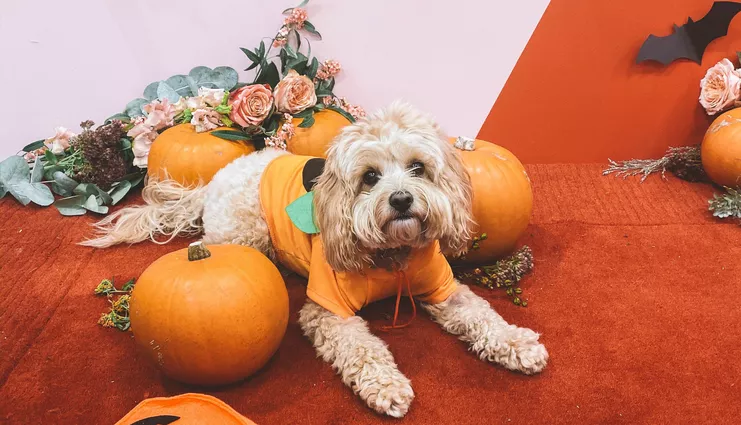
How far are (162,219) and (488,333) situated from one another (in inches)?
77.0

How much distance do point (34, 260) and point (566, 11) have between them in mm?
3462

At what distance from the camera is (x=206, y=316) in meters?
1.93

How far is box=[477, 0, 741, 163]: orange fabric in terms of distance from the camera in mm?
3533

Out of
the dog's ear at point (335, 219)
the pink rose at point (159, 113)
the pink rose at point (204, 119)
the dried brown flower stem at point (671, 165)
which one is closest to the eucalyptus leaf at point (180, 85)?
the pink rose at point (159, 113)

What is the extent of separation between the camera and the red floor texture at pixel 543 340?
198 centimetres

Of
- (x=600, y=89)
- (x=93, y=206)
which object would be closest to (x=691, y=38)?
(x=600, y=89)

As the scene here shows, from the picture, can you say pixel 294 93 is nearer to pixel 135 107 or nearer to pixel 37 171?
pixel 135 107

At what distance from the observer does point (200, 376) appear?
203 cm

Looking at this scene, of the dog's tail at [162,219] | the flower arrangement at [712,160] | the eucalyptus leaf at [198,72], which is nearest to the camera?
the dog's tail at [162,219]

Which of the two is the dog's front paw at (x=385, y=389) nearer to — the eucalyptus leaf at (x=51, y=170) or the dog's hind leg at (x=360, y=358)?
the dog's hind leg at (x=360, y=358)

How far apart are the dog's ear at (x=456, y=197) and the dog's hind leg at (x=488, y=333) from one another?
0.31 meters

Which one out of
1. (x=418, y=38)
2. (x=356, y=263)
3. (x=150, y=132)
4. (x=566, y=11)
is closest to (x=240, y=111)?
(x=150, y=132)

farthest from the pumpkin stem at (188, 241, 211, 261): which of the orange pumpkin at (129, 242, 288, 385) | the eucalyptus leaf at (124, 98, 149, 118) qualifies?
the eucalyptus leaf at (124, 98, 149, 118)

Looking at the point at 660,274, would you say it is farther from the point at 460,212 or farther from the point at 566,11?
the point at 566,11
